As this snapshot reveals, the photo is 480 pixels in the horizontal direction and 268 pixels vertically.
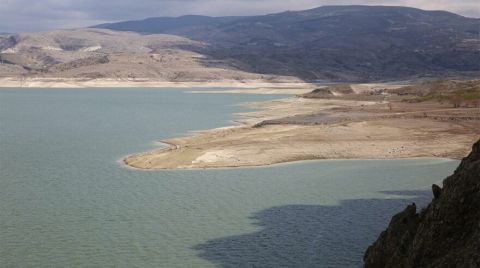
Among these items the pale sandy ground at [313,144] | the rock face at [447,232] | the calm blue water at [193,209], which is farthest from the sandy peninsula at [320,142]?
the rock face at [447,232]

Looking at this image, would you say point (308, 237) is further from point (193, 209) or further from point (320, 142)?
point (320, 142)

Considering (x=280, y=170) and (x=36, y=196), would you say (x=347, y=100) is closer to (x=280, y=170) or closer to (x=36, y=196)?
(x=280, y=170)

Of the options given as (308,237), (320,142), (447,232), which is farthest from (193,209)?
(320,142)

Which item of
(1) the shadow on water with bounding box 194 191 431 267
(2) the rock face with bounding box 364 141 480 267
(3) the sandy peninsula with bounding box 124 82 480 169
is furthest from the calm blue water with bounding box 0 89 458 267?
(2) the rock face with bounding box 364 141 480 267

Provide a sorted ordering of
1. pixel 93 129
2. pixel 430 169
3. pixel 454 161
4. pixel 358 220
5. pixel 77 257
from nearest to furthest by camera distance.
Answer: pixel 77 257 < pixel 358 220 < pixel 430 169 < pixel 454 161 < pixel 93 129

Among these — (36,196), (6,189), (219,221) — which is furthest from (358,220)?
(6,189)

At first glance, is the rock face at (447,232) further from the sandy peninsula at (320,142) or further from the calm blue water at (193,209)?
the sandy peninsula at (320,142)
